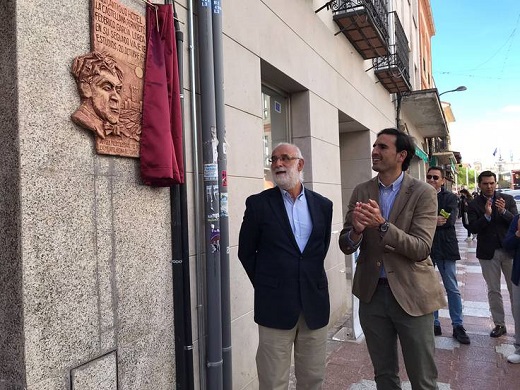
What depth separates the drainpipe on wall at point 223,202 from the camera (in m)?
3.16

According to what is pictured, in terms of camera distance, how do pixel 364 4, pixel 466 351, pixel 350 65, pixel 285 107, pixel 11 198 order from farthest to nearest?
1. pixel 350 65
2. pixel 364 4
3. pixel 285 107
4. pixel 466 351
5. pixel 11 198

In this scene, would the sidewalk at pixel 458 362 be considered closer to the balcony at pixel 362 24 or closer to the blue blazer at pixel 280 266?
the blue blazer at pixel 280 266

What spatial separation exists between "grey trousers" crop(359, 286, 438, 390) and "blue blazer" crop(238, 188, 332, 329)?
33 centimetres

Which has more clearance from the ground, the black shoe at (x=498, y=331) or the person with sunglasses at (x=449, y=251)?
the person with sunglasses at (x=449, y=251)

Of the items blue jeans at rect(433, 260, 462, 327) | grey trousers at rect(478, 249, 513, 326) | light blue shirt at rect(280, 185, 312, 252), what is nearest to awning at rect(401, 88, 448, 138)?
grey trousers at rect(478, 249, 513, 326)

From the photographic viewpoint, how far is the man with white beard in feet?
8.50

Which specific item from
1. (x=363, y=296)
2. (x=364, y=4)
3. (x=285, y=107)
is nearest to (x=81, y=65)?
(x=363, y=296)

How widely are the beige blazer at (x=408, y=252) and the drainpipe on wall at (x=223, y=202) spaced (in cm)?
92

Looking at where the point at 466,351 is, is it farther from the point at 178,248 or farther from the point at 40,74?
the point at 40,74

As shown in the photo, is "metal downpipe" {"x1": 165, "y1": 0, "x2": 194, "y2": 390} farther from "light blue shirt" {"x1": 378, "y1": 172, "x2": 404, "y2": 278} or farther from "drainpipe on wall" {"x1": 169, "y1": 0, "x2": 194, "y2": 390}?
"light blue shirt" {"x1": 378, "y1": 172, "x2": 404, "y2": 278}

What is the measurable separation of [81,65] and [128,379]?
1.78 meters

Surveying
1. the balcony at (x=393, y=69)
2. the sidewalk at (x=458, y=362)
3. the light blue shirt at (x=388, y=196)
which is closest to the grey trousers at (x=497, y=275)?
the sidewalk at (x=458, y=362)

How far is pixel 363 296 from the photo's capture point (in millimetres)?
2730

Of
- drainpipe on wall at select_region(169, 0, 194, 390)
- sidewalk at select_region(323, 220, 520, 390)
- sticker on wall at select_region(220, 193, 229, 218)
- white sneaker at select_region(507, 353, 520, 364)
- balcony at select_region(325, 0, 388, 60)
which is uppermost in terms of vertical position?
balcony at select_region(325, 0, 388, 60)
